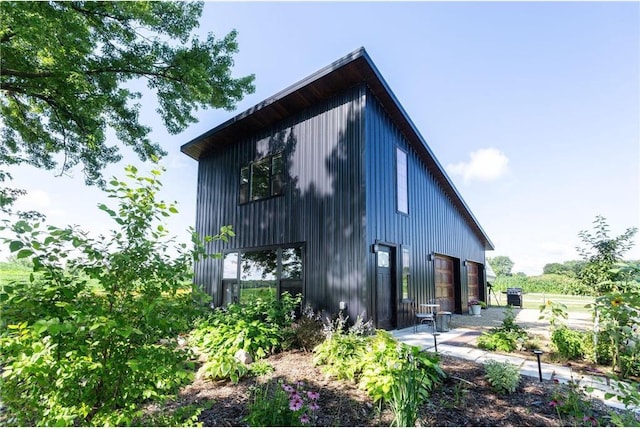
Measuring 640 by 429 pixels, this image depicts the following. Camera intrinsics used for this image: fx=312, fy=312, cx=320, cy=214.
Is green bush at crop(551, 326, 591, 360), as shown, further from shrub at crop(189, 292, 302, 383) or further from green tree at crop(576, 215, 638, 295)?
shrub at crop(189, 292, 302, 383)

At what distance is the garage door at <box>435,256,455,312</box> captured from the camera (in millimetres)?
10055

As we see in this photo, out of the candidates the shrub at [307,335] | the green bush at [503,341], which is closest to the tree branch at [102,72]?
the shrub at [307,335]

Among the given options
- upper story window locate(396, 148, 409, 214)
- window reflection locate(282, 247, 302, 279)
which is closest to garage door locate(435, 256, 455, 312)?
upper story window locate(396, 148, 409, 214)

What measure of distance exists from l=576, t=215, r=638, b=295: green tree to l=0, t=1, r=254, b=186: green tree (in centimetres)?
802

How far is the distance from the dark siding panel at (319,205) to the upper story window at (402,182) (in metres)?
1.71

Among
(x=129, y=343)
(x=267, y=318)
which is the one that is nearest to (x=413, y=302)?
(x=267, y=318)

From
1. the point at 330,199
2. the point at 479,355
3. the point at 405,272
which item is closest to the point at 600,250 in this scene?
the point at 479,355

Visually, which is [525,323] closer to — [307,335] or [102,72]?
[307,335]

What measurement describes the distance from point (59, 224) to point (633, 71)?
6.79 meters

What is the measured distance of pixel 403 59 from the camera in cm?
705

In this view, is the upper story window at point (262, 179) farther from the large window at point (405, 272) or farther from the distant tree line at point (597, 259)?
the distant tree line at point (597, 259)

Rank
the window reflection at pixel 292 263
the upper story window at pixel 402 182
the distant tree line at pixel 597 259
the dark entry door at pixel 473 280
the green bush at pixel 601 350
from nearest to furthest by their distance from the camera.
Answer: the green bush at pixel 601 350 → the distant tree line at pixel 597 259 → the window reflection at pixel 292 263 → the upper story window at pixel 402 182 → the dark entry door at pixel 473 280

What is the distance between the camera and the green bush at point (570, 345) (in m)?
4.70

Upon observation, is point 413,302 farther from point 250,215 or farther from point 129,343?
point 129,343
